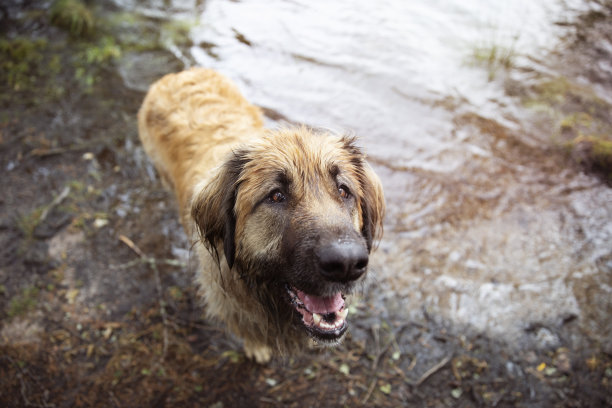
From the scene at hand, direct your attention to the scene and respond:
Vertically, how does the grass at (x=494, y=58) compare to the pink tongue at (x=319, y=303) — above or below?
above

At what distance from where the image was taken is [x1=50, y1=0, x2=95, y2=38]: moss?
7.79 m

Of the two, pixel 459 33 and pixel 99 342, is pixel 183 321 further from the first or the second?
pixel 459 33

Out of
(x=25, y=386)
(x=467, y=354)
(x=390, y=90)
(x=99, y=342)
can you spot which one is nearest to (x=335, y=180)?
(x=467, y=354)

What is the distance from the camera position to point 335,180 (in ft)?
8.71

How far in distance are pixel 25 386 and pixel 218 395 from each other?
169 cm

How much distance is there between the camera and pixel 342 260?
2.11m

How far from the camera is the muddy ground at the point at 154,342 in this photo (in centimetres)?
354

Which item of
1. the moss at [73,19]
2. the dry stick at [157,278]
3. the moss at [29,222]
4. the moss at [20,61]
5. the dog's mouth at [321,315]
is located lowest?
the dry stick at [157,278]

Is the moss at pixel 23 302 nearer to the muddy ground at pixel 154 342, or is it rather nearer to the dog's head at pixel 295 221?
the muddy ground at pixel 154 342

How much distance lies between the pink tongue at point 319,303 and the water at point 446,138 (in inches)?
60.7

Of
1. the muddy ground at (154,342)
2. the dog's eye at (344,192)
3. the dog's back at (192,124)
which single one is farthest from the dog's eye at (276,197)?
the muddy ground at (154,342)

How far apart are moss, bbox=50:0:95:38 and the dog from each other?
6.39 m

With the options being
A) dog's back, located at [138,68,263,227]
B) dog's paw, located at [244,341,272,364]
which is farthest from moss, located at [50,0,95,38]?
dog's paw, located at [244,341,272,364]

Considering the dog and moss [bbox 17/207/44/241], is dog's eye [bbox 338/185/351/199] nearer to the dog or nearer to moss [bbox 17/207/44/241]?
the dog
